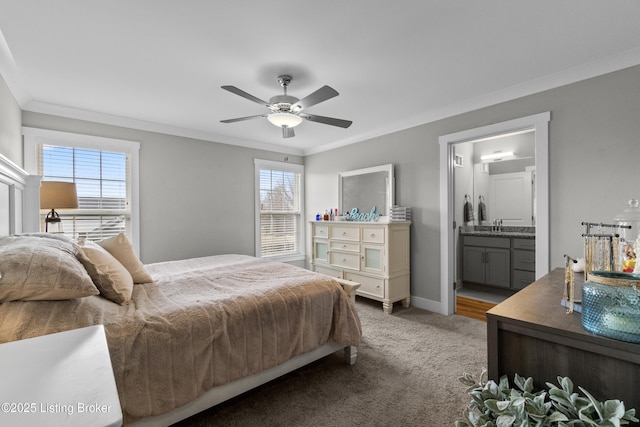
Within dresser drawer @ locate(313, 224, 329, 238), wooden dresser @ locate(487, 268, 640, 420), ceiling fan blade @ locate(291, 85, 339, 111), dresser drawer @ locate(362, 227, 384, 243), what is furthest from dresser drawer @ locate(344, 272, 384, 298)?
wooden dresser @ locate(487, 268, 640, 420)

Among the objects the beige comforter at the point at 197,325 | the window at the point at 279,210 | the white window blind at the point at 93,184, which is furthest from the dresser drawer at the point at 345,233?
the white window blind at the point at 93,184

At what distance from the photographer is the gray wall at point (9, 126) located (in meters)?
2.37

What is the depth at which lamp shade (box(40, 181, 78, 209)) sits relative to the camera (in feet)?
8.64

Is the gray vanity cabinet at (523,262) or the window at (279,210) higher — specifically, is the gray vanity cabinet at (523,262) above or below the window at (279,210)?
below

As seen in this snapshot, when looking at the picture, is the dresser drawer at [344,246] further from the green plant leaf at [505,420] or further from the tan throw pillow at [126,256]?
the green plant leaf at [505,420]

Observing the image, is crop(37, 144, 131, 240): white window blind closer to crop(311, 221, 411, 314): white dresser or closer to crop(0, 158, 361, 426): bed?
crop(0, 158, 361, 426): bed

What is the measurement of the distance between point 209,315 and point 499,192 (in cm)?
498

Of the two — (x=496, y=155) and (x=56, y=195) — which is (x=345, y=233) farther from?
(x=56, y=195)

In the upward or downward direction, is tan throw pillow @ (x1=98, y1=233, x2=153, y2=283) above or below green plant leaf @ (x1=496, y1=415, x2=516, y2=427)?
above

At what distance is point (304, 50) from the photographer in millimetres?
2164

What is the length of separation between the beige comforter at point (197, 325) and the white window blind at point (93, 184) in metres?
1.55

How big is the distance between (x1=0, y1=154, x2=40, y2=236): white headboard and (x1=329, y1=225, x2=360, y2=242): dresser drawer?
3205 millimetres

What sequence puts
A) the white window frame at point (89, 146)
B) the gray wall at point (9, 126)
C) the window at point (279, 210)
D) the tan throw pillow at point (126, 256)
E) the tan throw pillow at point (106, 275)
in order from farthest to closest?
1. the window at point (279, 210)
2. the white window frame at point (89, 146)
3. the gray wall at point (9, 126)
4. the tan throw pillow at point (126, 256)
5. the tan throw pillow at point (106, 275)

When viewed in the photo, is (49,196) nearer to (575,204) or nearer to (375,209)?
(375,209)
